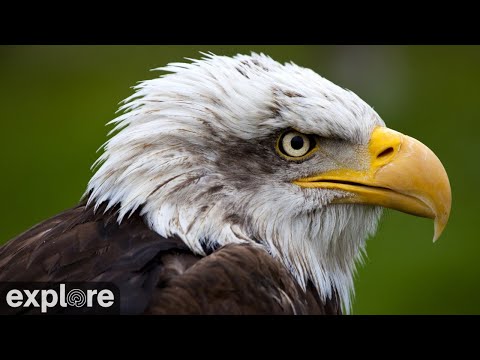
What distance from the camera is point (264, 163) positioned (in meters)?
4.95

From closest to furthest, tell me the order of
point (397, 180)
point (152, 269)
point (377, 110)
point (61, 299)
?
point (61, 299), point (152, 269), point (397, 180), point (377, 110)

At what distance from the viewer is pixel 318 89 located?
16.1 feet

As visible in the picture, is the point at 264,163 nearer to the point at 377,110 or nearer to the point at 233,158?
the point at 233,158

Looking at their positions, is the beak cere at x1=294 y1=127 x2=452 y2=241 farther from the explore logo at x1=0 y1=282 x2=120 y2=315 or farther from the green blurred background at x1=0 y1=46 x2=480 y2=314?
the green blurred background at x1=0 y1=46 x2=480 y2=314

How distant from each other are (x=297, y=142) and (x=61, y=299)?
136cm

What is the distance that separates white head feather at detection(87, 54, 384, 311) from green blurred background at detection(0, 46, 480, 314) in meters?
5.27

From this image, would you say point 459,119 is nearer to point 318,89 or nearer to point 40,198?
point 40,198

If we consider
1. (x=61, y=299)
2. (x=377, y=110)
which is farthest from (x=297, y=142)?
(x=377, y=110)

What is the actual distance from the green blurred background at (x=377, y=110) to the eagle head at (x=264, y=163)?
5.24 m

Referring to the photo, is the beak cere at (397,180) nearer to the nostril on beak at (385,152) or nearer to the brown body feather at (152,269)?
the nostril on beak at (385,152)

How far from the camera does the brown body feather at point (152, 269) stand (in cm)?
436

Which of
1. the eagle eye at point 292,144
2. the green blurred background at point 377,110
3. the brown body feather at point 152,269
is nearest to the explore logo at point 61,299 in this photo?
the brown body feather at point 152,269

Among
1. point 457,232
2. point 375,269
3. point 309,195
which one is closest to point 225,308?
point 309,195

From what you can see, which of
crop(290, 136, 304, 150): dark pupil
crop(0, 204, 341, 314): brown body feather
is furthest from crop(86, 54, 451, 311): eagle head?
crop(0, 204, 341, 314): brown body feather
